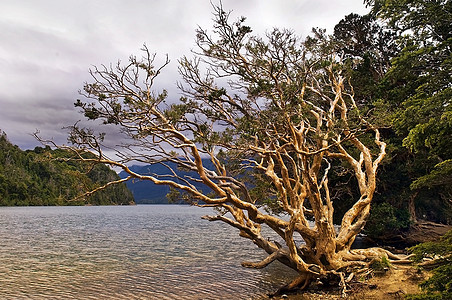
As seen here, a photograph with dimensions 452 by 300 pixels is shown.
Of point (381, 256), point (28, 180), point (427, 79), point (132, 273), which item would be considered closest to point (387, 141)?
point (381, 256)

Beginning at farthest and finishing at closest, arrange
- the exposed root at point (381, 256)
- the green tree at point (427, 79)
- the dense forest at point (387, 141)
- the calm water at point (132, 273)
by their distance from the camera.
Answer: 1. the dense forest at point (387, 141)
2. the calm water at point (132, 273)
3. the exposed root at point (381, 256)
4. the green tree at point (427, 79)

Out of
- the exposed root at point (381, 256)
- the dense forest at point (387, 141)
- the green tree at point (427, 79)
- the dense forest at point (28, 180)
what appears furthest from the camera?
the dense forest at point (28, 180)

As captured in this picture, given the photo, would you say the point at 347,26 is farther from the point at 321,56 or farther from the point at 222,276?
the point at 222,276

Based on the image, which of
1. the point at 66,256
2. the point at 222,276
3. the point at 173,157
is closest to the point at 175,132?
the point at 173,157

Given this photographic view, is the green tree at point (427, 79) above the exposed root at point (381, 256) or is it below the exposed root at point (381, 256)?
above

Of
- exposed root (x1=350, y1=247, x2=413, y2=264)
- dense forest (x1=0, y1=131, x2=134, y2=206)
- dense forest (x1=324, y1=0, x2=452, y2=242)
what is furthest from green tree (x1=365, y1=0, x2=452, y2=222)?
dense forest (x1=0, y1=131, x2=134, y2=206)

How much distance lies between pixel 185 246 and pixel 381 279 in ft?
62.1

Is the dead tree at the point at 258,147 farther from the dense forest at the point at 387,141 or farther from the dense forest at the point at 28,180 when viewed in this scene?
the dense forest at the point at 28,180

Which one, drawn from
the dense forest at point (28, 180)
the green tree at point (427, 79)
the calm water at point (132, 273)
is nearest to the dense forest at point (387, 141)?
the green tree at point (427, 79)

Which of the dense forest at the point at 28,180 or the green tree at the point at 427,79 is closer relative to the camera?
the green tree at the point at 427,79

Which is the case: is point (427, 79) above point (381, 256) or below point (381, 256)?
above

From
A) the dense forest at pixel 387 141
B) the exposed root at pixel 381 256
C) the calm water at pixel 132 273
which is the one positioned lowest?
the calm water at pixel 132 273

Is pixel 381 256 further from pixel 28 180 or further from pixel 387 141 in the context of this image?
pixel 28 180

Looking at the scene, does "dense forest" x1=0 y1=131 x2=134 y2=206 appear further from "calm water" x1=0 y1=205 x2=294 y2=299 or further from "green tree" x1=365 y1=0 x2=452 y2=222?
"green tree" x1=365 y1=0 x2=452 y2=222
